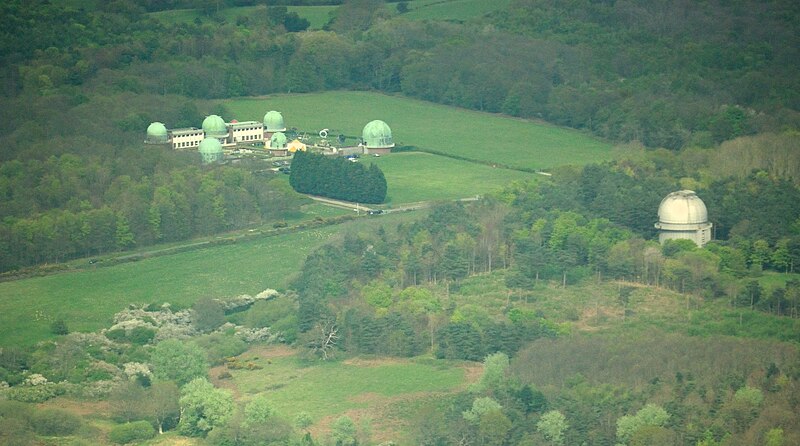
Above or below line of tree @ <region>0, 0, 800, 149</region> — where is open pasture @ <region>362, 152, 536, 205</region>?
below

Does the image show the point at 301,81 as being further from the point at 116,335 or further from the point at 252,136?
the point at 116,335

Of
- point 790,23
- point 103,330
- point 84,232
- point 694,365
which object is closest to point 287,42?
point 790,23

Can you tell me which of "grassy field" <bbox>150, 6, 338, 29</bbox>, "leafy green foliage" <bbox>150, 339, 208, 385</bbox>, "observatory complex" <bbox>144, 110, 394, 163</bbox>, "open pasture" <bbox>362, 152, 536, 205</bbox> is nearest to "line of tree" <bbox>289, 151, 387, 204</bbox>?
"open pasture" <bbox>362, 152, 536, 205</bbox>

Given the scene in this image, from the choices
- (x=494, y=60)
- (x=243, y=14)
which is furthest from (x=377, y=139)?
(x=243, y=14)

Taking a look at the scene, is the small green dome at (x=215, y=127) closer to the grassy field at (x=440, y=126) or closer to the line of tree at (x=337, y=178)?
the grassy field at (x=440, y=126)

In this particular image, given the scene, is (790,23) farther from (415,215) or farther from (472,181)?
(415,215)

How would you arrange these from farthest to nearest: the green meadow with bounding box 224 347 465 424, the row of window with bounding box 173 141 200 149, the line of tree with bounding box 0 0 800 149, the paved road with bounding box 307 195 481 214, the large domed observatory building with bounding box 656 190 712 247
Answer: the line of tree with bounding box 0 0 800 149 → the row of window with bounding box 173 141 200 149 → the paved road with bounding box 307 195 481 214 → the large domed observatory building with bounding box 656 190 712 247 → the green meadow with bounding box 224 347 465 424

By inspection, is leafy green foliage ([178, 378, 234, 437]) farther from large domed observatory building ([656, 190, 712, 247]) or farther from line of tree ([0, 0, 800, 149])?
line of tree ([0, 0, 800, 149])

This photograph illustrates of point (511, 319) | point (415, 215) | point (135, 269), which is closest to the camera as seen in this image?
point (511, 319)
